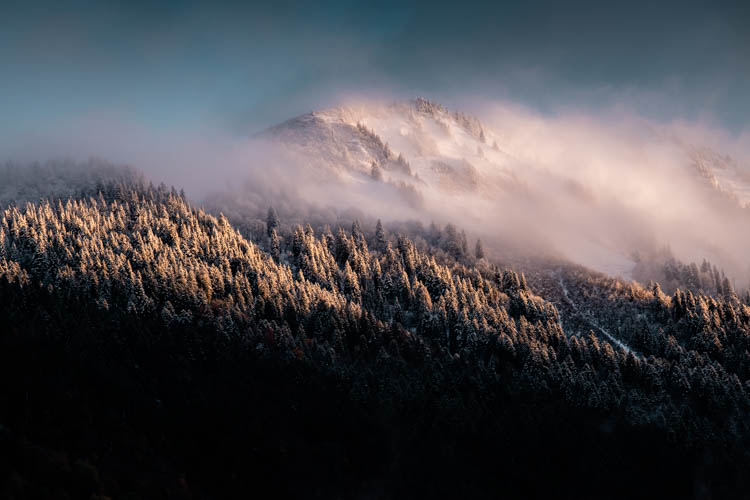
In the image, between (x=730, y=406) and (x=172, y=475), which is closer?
(x=172, y=475)

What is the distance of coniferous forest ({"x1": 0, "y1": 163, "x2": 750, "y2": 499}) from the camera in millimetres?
86562

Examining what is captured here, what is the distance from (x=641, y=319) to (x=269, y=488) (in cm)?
15607

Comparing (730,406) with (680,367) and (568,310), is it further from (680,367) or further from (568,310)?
(568,310)

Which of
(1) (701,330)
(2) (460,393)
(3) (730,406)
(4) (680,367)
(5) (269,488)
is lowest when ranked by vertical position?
(5) (269,488)

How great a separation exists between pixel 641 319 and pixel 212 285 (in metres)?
161

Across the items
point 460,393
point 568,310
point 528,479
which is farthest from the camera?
point 568,310

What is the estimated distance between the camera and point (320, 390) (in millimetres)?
114062

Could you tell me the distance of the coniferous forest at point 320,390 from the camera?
8656cm

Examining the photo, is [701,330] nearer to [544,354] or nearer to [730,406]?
[730,406]

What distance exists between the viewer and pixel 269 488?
3442 inches

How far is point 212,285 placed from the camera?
147375mm

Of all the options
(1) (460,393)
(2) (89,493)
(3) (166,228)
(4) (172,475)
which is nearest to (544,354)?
(1) (460,393)

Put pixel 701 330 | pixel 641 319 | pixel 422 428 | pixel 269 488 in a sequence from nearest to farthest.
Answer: pixel 269 488 → pixel 422 428 → pixel 701 330 → pixel 641 319

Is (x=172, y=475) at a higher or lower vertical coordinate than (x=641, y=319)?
lower
